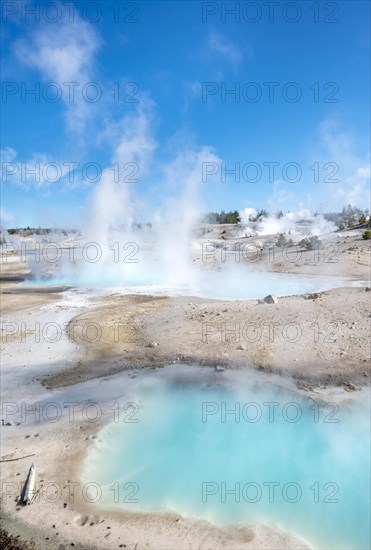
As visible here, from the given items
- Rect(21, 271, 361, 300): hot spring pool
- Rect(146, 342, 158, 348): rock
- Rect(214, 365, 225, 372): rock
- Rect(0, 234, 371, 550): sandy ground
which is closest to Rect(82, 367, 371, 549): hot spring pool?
Rect(0, 234, 371, 550): sandy ground

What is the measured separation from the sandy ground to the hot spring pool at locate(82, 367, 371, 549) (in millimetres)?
353

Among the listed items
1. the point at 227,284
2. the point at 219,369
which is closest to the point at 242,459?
the point at 219,369

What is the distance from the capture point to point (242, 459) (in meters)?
6.48

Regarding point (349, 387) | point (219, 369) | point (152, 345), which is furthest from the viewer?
point (152, 345)

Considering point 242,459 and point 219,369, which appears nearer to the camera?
point 242,459

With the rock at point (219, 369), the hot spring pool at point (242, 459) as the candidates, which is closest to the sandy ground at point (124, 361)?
the rock at point (219, 369)

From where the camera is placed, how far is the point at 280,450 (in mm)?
6711

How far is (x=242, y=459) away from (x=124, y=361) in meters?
4.81

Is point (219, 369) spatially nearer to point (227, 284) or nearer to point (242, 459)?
point (242, 459)

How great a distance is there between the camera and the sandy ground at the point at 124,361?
493 centimetres

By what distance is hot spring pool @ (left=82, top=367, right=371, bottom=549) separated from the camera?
210 inches

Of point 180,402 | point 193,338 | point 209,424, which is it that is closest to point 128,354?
point 193,338

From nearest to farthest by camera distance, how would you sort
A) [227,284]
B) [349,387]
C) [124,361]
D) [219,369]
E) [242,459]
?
[242,459], [349,387], [219,369], [124,361], [227,284]

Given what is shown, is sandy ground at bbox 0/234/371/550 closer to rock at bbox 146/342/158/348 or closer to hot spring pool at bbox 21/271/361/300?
rock at bbox 146/342/158/348
